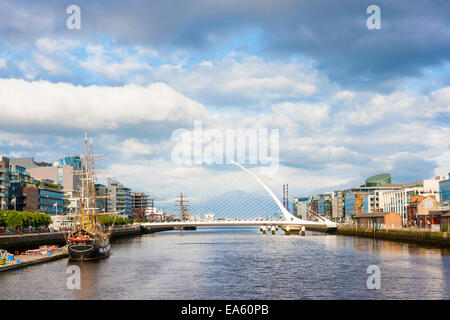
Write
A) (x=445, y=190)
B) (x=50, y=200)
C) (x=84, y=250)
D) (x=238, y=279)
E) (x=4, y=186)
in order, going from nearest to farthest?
(x=238, y=279) < (x=84, y=250) < (x=4, y=186) < (x=445, y=190) < (x=50, y=200)

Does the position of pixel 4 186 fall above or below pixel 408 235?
above

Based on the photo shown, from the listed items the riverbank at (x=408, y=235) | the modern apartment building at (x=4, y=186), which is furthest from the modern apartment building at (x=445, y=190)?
the modern apartment building at (x=4, y=186)

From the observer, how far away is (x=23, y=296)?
34.9 meters

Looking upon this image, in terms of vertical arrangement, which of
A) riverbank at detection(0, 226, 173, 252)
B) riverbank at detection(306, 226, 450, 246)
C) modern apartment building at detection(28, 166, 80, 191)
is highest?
modern apartment building at detection(28, 166, 80, 191)

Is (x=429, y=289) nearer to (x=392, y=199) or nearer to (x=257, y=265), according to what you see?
(x=257, y=265)

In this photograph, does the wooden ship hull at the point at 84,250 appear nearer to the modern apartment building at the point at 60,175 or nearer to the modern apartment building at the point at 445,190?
the modern apartment building at the point at 445,190

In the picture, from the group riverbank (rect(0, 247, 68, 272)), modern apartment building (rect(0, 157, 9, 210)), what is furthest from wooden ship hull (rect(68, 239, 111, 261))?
modern apartment building (rect(0, 157, 9, 210))

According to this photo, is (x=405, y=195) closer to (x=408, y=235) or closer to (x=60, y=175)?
(x=408, y=235)

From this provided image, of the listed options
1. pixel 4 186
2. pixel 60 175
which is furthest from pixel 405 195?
pixel 60 175

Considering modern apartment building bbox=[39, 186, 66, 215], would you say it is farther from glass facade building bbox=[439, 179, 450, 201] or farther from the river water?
glass facade building bbox=[439, 179, 450, 201]

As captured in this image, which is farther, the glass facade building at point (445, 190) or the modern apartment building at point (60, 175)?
the modern apartment building at point (60, 175)

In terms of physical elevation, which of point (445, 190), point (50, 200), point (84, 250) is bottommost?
point (84, 250)

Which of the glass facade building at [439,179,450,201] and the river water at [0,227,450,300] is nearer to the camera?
the river water at [0,227,450,300]

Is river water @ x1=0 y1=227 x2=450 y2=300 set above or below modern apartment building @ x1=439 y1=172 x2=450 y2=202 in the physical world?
below
